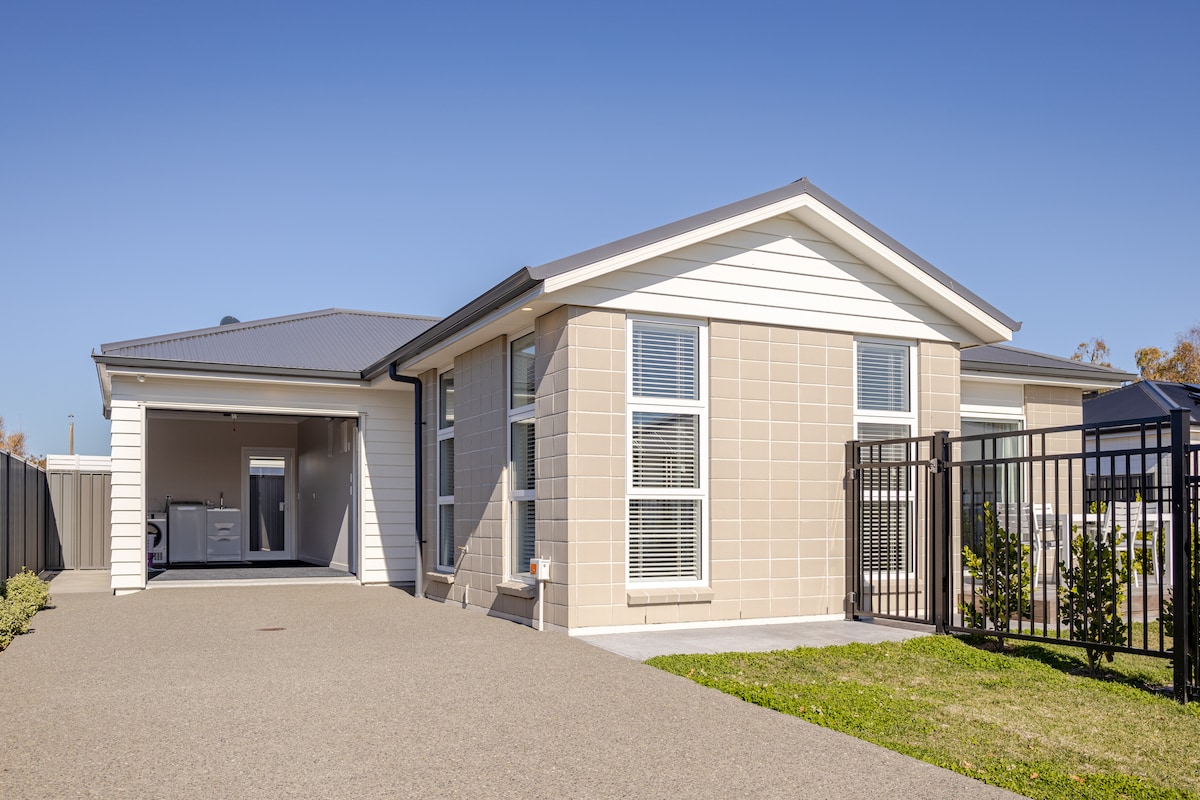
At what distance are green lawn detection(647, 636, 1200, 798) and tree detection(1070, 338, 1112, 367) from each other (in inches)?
1624

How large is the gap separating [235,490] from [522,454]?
13.1 metres

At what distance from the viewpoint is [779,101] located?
42.8 ft

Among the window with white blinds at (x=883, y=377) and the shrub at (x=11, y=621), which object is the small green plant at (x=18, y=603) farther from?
the window with white blinds at (x=883, y=377)

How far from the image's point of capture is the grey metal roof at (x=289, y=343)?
43.5 feet

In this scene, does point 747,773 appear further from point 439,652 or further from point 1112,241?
point 1112,241

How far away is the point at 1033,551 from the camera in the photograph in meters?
7.59

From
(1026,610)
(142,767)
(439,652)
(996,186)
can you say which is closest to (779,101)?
(996,186)

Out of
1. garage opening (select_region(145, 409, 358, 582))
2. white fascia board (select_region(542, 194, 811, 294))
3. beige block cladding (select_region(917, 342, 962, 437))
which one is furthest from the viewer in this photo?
garage opening (select_region(145, 409, 358, 582))

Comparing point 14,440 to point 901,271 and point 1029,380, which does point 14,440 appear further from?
point 901,271

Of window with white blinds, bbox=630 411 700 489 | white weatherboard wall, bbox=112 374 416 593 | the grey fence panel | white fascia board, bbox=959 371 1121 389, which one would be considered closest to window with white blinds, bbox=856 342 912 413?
window with white blinds, bbox=630 411 700 489

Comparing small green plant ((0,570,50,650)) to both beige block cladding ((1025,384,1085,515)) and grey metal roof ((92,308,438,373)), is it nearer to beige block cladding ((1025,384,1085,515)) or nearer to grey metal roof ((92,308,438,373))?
grey metal roof ((92,308,438,373))

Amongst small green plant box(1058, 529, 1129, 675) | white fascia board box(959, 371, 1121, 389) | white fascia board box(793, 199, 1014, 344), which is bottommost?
small green plant box(1058, 529, 1129, 675)

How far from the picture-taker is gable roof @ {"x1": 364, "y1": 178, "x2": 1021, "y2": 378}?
8.33 m

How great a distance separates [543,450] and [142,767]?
4.89 metres
